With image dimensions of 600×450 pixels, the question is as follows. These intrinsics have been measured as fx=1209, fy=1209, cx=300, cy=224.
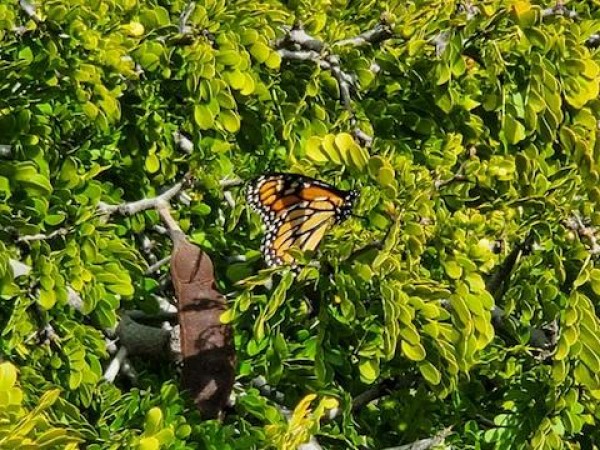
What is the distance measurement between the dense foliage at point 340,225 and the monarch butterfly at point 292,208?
5 centimetres

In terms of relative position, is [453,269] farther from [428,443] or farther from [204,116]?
[204,116]

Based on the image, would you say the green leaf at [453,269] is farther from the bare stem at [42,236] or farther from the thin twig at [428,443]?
the bare stem at [42,236]

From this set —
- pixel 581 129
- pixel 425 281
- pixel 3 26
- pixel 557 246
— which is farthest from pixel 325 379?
pixel 3 26

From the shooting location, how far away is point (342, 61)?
10.8ft

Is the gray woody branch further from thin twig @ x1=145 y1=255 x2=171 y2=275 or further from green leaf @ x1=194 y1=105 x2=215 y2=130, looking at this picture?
thin twig @ x1=145 y1=255 x2=171 y2=275

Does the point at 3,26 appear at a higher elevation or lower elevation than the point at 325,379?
higher

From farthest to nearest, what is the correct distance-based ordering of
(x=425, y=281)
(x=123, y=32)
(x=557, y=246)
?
1. (x=123, y=32)
2. (x=557, y=246)
3. (x=425, y=281)

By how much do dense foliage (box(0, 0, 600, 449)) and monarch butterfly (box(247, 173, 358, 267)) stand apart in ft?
0.18

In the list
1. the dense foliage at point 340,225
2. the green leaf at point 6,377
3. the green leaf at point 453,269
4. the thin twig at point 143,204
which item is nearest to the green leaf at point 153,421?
the dense foliage at point 340,225

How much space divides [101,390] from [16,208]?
0.52 m

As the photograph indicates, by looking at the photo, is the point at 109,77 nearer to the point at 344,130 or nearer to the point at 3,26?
the point at 3,26

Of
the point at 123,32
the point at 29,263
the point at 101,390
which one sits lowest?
the point at 101,390

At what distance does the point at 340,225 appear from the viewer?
2.75 meters

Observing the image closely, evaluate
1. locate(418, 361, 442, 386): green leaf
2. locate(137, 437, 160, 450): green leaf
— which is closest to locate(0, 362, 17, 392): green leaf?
locate(137, 437, 160, 450): green leaf
